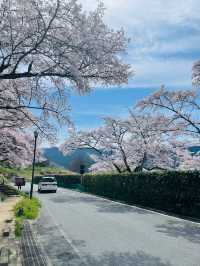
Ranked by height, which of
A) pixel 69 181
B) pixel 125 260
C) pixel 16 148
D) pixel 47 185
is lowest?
pixel 125 260

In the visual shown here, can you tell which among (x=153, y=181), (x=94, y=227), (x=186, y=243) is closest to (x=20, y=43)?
(x=186, y=243)

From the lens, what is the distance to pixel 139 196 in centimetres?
2592

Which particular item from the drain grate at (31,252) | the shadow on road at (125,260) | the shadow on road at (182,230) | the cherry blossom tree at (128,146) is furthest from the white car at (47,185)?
the shadow on road at (125,260)

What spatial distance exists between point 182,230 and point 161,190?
8.89 metres

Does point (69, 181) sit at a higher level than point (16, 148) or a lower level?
lower

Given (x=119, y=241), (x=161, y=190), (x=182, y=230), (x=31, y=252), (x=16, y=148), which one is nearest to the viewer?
(x=31, y=252)

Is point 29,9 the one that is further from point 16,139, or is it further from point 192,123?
point 16,139

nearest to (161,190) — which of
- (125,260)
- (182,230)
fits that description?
(182,230)

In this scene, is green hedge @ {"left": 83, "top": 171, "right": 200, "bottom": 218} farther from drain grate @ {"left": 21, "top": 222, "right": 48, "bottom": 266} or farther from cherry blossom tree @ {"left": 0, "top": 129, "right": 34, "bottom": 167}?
drain grate @ {"left": 21, "top": 222, "right": 48, "bottom": 266}

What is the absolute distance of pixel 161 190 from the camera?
72.3ft

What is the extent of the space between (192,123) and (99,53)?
41.7 feet

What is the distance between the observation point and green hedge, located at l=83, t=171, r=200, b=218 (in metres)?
18.4

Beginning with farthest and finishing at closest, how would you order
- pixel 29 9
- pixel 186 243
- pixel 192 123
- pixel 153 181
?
1. pixel 153 181
2. pixel 192 123
3. pixel 186 243
4. pixel 29 9

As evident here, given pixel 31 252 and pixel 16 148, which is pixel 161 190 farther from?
pixel 16 148
